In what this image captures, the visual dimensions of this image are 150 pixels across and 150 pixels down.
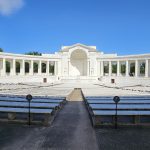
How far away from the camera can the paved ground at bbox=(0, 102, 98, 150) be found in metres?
7.99

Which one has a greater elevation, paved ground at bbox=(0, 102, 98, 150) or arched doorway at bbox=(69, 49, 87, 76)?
arched doorway at bbox=(69, 49, 87, 76)

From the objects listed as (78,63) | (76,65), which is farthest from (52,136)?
(78,63)

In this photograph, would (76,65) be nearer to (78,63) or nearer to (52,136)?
(78,63)

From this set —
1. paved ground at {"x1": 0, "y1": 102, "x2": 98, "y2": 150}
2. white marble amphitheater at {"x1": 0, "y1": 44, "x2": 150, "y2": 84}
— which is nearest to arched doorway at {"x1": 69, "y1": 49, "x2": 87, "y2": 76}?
white marble amphitheater at {"x1": 0, "y1": 44, "x2": 150, "y2": 84}

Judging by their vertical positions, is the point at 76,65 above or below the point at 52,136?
above

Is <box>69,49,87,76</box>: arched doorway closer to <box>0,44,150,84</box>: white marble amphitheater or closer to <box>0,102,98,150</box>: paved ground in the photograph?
<box>0,44,150,84</box>: white marble amphitheater

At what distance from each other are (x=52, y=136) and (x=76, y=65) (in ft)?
233

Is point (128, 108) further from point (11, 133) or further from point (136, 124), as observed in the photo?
point (11, 133)

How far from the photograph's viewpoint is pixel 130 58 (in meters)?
67.1

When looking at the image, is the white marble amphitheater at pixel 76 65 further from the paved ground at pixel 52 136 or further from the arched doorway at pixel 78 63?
the paved ground at pixel 52 136

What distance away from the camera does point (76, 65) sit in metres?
80.0

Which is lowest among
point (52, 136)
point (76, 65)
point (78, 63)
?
point (52, 136)

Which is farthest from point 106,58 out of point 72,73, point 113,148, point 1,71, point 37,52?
point 113,148

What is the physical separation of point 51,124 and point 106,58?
65.3 meters
